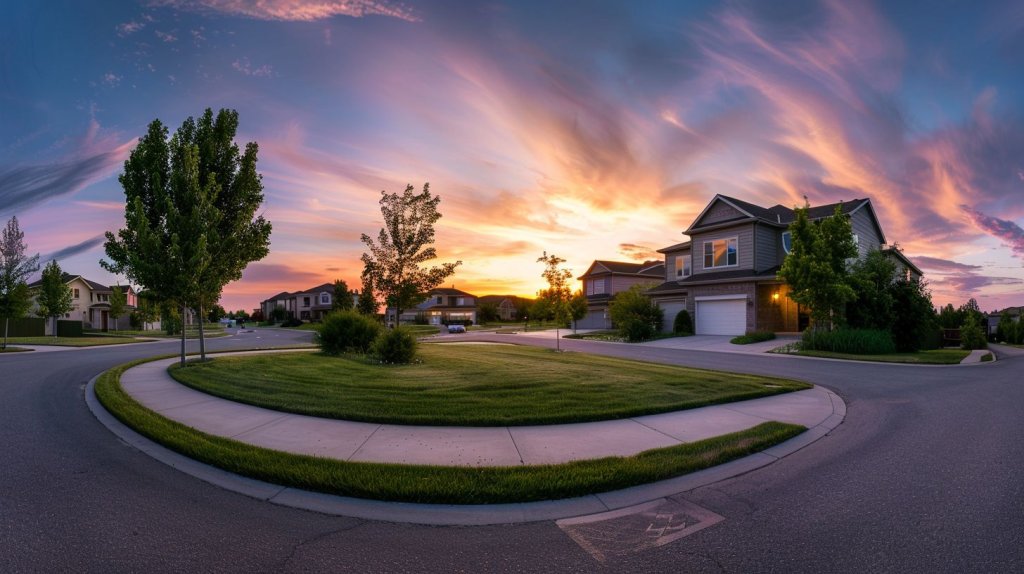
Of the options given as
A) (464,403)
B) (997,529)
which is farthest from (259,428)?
(997,529)

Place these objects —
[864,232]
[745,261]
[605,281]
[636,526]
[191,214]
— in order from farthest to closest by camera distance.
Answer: [605,281]
[864,232]
[745,261]
[191,214]
[636,526]

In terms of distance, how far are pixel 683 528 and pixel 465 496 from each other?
6.47 ft

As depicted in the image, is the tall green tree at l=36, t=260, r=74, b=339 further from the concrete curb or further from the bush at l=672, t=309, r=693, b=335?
the bush at l=672, t=309, r=693, b=335

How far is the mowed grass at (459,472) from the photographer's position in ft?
14.8

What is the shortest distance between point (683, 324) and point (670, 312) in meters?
3.41

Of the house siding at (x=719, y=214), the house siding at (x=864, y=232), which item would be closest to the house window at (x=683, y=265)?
the house siding at (x=719, y=214)

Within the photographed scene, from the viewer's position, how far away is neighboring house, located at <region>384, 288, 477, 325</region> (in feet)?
277

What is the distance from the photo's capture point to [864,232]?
29.0 m

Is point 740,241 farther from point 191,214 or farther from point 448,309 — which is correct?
point 448,309

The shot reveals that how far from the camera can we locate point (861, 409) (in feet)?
28.7

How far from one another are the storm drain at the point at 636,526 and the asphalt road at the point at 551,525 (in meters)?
0.05

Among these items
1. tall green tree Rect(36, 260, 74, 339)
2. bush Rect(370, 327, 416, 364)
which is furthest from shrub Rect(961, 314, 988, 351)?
tall green tree Rect(36, 260, 74, 339)

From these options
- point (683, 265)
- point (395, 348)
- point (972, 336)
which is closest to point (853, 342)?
point (972, 336)

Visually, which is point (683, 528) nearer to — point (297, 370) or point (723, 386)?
point (723, 386)
